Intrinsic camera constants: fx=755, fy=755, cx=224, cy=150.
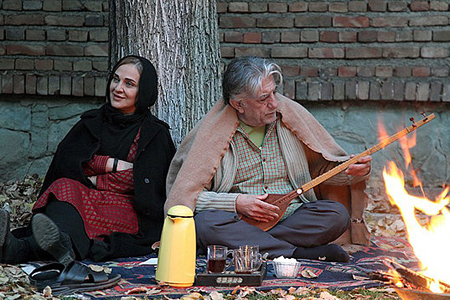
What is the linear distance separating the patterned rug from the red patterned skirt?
27 centimetres

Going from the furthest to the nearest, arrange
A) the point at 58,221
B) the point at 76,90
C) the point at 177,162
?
the point at 76,90, the point at 177,162, the point at 58,221

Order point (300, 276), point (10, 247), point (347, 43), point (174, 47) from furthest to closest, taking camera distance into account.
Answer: point (347, 43), point (174, 47), point (10, 247), point (300, 276)

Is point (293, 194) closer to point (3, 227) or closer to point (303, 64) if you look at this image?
point (3, 227)


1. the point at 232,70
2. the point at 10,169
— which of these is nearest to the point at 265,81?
the point at 232,70

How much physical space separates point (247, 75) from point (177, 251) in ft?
4.50

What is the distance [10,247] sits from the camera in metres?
4.29

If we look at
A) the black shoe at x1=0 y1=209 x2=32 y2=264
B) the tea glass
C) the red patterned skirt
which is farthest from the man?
the black shoe at x1=0 y1=209 x2=32 y2=264

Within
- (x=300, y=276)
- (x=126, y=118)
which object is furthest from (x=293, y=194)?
(x=126, y=118)

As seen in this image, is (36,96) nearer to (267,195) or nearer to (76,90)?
(76,90)

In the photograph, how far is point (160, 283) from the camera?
12.6 feet

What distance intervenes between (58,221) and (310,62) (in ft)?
10.4

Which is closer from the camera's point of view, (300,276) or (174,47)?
(300,276)

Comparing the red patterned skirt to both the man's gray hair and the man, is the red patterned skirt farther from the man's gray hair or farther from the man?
the man's gray hair

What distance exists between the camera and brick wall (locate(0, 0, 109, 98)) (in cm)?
693
